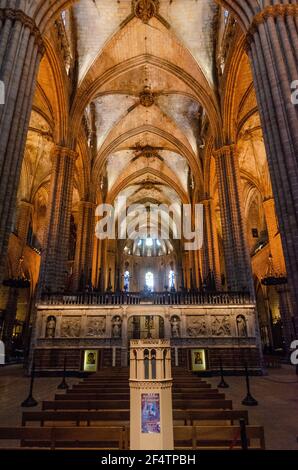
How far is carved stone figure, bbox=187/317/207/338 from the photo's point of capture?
12.9m

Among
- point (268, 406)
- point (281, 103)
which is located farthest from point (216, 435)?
point (281, 103)

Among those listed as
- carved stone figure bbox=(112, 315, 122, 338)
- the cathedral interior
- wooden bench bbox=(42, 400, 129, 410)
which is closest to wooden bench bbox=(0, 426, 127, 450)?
wooden bench bbox=(42, 400, 129, 410)

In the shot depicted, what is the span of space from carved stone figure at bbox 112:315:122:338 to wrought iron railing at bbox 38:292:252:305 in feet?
2.34

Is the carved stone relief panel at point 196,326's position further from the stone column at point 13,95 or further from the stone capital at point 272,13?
the stone capital at point 272,13

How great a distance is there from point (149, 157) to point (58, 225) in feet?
59.6

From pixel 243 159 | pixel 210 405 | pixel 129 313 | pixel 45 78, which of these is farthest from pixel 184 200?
pixel 210 405

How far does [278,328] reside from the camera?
77.8ft

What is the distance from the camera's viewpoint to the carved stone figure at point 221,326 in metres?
12.8

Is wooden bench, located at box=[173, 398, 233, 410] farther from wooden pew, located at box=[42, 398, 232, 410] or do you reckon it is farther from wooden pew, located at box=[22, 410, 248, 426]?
wooden pew, located at box=[22, 410, 248, 426]

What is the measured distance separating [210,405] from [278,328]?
2245cm

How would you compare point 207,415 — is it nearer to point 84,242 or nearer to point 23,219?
point 84,242

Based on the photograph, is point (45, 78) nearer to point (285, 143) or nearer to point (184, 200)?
point (285, 143)

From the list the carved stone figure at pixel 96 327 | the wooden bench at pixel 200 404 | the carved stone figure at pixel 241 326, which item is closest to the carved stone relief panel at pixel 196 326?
the carved stone figure at pixel 241 326

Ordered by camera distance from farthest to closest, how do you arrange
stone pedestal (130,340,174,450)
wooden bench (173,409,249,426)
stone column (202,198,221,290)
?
stone column (202,198,221,290) < wooden bench (173,409,249,426) < stone pedestal (130,340,174,450)
